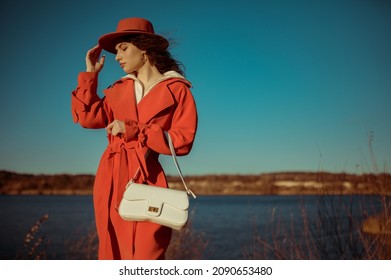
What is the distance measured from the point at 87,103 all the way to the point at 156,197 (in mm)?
494

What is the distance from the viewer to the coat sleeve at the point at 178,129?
6.21ft

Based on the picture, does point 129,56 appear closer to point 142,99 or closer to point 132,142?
point 142,99

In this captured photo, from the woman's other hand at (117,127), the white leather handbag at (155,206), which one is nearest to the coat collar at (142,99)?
the woman's other hand at (117,127)

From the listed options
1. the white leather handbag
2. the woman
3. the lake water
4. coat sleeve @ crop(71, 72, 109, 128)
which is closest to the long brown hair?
the woman

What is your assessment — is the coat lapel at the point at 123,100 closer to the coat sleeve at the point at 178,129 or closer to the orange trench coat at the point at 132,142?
the orange trench coat at the point at 132,142

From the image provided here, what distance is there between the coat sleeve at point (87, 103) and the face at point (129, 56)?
130mm

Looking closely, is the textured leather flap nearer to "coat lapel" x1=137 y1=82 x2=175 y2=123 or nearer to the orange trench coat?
the orange trench coat

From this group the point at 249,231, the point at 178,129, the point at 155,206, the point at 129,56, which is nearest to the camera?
the point at 155,206

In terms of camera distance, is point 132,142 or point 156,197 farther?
point 132,142

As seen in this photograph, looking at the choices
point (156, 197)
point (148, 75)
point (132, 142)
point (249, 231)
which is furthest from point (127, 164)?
point (249, 231)

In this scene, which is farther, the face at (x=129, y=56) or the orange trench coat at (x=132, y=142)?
the face at (x=129, y=56)

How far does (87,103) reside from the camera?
2.01 m
